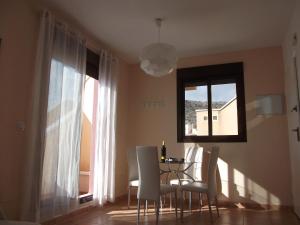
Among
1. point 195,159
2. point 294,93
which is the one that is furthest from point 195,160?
point 294,93

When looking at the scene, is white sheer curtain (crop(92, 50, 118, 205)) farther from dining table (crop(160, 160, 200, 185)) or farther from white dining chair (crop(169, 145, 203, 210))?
white dining chair (crop(169, 145, 203, 210))

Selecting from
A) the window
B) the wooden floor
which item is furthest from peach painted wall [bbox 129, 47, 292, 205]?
the wooden floor

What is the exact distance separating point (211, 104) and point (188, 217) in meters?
2.13

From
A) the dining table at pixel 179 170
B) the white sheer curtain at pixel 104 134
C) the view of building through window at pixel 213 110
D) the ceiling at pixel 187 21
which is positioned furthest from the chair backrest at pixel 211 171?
the ceiling at pixel 187 21

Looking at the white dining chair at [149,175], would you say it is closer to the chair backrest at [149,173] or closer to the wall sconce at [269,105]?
the chair backrest at [149,173]

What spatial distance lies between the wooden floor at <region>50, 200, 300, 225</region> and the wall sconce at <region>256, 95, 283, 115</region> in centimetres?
157

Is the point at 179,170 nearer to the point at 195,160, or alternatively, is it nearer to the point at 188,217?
the point at 195,160

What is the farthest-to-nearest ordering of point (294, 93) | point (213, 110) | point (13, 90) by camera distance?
point (213, 110) → point (294, 93) → point (13, 90)

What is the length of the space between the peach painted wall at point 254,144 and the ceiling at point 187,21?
0.32 m

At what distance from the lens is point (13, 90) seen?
2809 millimetres

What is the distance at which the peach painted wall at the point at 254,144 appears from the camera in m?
4.27

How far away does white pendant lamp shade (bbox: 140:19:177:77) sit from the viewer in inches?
127

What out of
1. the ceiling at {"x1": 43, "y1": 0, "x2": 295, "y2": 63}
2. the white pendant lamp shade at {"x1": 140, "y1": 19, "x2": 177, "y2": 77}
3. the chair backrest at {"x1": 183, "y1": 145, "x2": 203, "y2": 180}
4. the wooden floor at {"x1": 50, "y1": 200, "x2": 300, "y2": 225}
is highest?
the ceiling at {"x1": 43, "y1": 0, "x2": 295, "y2": 63}

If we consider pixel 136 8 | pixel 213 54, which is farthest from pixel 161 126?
pixel 136 8
